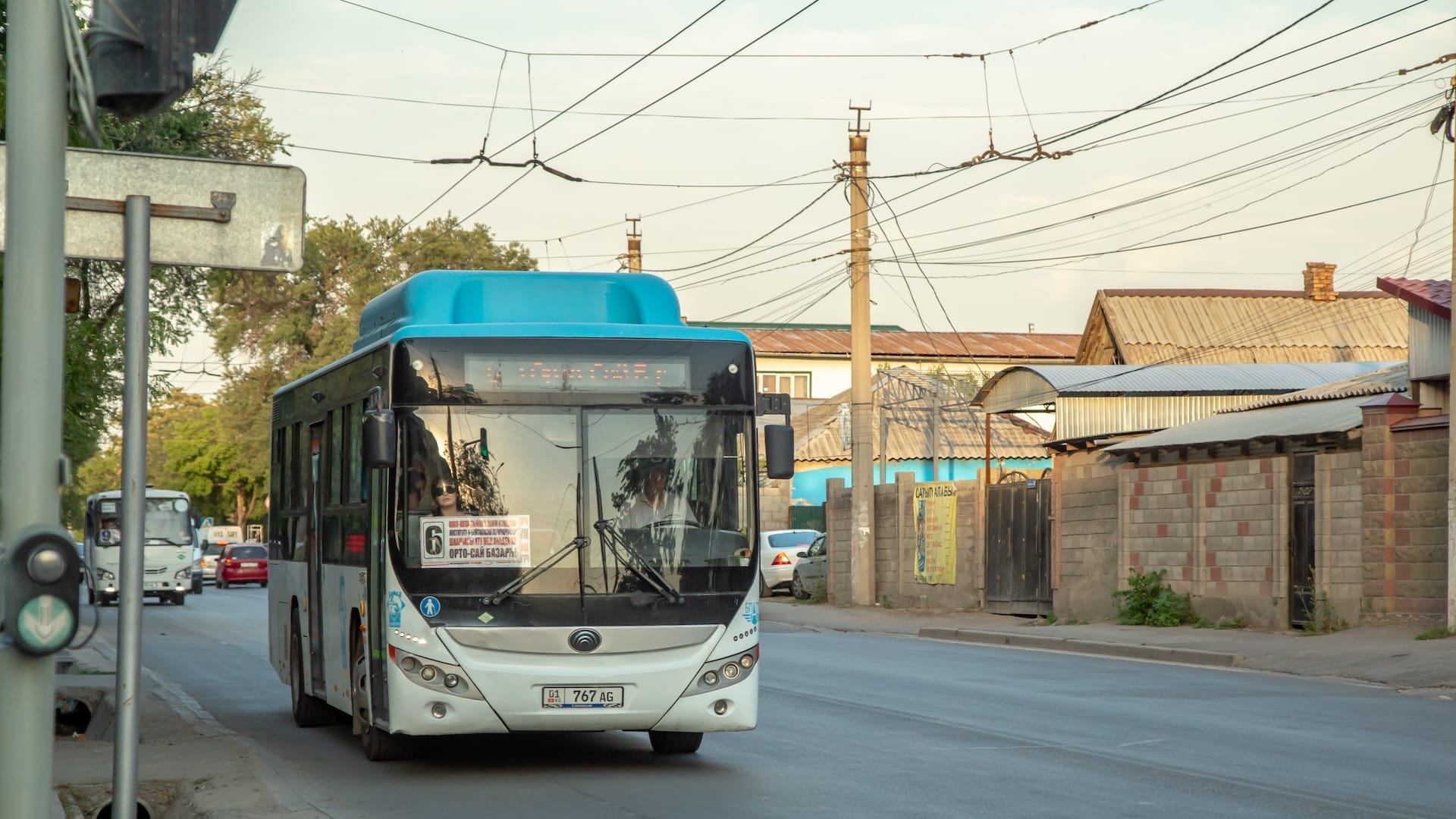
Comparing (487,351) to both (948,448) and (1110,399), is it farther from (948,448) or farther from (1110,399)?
(948,448)

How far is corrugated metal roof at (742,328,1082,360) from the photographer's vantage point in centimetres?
7956

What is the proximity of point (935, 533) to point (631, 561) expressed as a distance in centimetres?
2229

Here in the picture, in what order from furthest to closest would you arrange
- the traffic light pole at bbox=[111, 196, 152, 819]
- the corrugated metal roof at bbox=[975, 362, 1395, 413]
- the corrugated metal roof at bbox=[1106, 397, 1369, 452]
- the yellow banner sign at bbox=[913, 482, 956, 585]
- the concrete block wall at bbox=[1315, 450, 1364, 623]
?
the corrugated metal roof at bbox=[975, 362, 1395, 413]
the yellow banner sign at bbox=[913, 482, 956, 585]
the corrugated metal roof at bbox=[1106, 397, 1369, 452]
the concrete block wall at bbox=[1315, 450, 1364, 623]
the traffic light pole at bbox=[111, 196, 152, 819]

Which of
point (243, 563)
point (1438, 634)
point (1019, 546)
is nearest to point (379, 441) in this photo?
point (1438, 634)

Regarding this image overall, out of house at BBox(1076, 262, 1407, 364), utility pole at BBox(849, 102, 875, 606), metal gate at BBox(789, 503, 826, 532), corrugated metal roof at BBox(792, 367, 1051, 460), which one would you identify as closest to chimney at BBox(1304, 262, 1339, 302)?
house at BBox(1076, 262, 1407, 364)

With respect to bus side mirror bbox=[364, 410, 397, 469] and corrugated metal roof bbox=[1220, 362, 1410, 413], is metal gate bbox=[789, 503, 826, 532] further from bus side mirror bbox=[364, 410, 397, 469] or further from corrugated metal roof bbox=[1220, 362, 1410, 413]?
bus side mirror bbox=[364, 410, 397, 469]

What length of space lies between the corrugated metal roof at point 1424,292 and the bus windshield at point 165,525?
106 ft

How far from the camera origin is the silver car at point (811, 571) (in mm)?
37844

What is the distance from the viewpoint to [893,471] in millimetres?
61656

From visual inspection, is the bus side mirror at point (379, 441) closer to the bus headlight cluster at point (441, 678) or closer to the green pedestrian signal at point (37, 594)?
the bus headlight cluster at point (441, 678)

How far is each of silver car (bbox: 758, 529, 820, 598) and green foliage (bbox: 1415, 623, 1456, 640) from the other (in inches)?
867

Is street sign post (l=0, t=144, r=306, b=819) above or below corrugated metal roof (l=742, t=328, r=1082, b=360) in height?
below

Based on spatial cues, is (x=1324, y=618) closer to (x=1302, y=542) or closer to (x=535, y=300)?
(x=1302, y=542)

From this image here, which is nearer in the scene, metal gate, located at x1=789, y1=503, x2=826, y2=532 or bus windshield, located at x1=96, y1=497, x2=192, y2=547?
bus windshield, located at x1=96, y1=497, x2=192, y2=547
